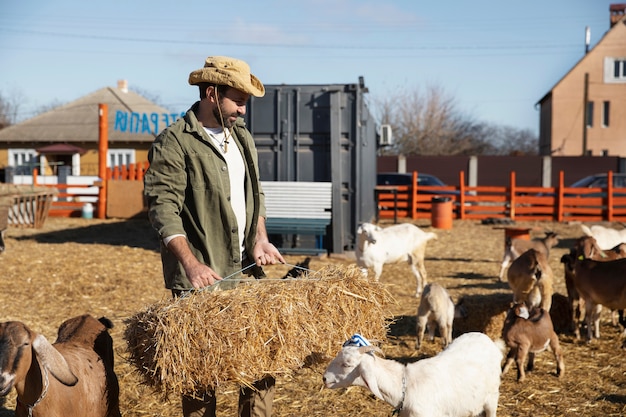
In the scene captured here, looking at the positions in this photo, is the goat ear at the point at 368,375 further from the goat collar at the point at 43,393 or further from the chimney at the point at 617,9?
the chimney at the point at 617,9

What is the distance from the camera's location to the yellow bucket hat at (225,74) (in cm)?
391

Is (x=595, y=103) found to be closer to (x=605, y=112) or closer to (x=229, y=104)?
(x=605, y=112)

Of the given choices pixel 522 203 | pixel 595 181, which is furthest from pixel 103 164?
pixel 595 181

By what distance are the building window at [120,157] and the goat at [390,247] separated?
2568 centimetres

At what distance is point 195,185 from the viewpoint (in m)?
3.99

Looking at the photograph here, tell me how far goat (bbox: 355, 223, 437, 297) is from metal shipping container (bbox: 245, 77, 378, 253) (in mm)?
2945

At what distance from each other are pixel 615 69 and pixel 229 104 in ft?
155

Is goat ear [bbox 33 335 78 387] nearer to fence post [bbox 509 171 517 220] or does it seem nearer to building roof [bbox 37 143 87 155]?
fence post [bbox 509 171 517 220]

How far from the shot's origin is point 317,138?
14094 millimetres

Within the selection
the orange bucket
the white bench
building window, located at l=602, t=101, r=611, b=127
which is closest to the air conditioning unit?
the orange bucket

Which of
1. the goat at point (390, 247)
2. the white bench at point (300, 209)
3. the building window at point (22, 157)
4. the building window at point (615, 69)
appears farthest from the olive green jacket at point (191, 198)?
the building window at point (615, 69)

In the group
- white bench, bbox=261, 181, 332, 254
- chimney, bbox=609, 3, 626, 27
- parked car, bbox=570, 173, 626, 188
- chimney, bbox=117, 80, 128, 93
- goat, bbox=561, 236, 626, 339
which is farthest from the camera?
chimney, bbox=609, 3, 626, 27

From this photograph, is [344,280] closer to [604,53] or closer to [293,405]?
[293,405]

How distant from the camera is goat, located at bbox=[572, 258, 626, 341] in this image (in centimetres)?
773
